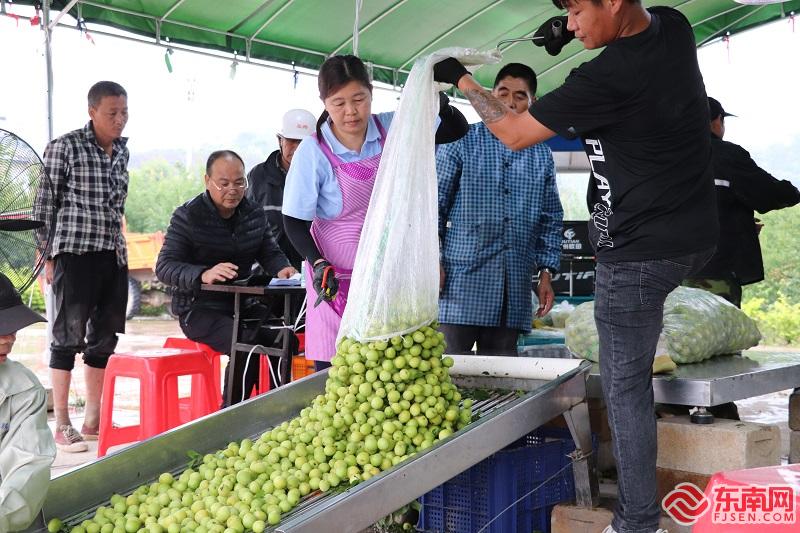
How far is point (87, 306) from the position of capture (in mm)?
4977

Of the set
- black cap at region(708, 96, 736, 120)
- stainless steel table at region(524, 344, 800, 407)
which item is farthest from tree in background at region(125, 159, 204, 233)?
stainless steel table at region(524, 344, 800, 407)

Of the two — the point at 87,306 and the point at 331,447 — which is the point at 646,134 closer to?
the point at 331,447

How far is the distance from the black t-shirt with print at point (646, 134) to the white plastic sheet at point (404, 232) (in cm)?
49

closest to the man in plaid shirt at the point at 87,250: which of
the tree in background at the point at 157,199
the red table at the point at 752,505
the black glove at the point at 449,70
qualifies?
the black glove at the point at 449,70

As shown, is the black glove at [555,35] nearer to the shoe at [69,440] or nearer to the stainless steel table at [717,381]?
the stainless steel table at [717,381]

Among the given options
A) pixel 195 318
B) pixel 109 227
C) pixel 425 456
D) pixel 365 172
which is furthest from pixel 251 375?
pixel 425 456

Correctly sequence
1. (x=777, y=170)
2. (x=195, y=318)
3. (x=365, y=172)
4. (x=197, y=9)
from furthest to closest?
(x=777, y=170) < (x=197, y=9) < (x=195, y=318) < (x=365, y=172)

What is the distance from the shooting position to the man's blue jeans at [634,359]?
2.34m

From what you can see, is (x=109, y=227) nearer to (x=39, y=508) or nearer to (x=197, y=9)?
(x=197, y=9)

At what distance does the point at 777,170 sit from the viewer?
39.7 feet

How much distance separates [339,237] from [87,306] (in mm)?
2362

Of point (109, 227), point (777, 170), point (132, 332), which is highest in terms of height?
point (777, 170)

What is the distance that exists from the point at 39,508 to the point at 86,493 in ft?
1.02

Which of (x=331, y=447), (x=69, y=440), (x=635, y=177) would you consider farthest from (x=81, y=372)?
(x=635, y=177)
